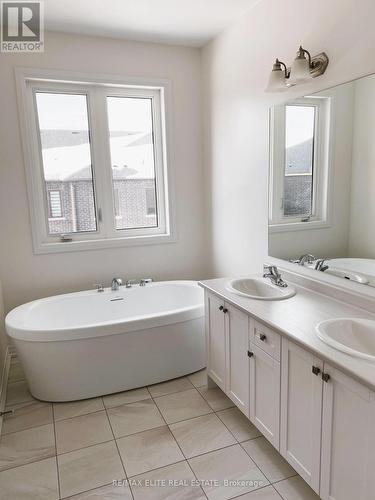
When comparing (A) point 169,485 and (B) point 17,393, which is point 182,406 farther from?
(B) point 17,393

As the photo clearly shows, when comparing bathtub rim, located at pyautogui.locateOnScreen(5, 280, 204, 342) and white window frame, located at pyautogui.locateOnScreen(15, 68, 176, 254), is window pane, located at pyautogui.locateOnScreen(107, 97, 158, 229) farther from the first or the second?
bathtub rim, located at pyautogui.locateOnScreen(5, 280, 204, 342)

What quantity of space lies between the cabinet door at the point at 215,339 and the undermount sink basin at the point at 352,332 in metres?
0.77

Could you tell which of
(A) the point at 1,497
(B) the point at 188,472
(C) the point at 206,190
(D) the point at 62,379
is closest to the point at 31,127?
(C) the point at 206,190

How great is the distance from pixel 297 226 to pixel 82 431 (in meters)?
1.91

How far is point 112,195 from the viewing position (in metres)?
3.47

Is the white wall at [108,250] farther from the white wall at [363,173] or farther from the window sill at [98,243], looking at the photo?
the white wall at [363,173]

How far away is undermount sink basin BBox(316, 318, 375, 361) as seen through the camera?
1.69 m

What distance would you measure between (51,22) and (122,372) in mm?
2697

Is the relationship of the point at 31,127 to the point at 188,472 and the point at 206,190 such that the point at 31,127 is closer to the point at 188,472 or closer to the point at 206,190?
the point at 206,190

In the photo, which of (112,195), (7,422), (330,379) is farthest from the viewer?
(112,195)

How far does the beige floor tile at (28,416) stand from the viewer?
7.83 feet

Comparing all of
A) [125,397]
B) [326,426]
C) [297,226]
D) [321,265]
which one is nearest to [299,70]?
[297,226]

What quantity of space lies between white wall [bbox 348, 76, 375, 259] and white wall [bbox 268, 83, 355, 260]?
4 cm

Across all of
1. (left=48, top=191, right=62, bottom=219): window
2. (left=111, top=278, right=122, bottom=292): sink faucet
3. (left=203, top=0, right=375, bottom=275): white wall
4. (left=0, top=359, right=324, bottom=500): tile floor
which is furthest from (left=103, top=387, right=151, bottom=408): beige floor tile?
(left=48, top=191, right=62, bottom=219): window
